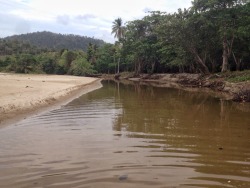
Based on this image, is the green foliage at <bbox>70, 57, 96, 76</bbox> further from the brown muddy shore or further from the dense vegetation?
the brown muddy shore

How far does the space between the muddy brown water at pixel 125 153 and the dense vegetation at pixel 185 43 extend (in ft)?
85.7

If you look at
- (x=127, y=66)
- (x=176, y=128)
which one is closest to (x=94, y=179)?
(x=176, y=128)

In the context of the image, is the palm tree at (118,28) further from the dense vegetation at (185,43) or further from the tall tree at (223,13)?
the tall tree at (223,13)

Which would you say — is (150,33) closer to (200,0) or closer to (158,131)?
(200,0)

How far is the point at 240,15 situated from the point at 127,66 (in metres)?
52.0

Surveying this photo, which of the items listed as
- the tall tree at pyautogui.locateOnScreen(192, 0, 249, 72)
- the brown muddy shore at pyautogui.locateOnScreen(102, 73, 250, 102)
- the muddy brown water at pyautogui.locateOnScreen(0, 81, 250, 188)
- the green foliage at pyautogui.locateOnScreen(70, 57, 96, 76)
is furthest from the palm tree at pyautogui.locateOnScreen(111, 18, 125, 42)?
the muddy brown water at pyautogui.locateOnScreen(0, 81, 250, 188)

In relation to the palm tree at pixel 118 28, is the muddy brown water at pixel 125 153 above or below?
below

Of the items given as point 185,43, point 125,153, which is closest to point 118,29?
point 185,43

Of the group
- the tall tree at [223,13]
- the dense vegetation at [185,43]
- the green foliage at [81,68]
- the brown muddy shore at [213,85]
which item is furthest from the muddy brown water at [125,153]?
the green foliage at [81,68]

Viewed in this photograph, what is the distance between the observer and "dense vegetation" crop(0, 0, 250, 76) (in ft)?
114

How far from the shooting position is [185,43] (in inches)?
1559

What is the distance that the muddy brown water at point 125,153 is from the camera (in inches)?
215

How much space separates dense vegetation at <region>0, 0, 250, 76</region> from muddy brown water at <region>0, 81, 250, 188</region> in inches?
1028

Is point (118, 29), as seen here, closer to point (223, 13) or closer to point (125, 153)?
point (223, 13)
